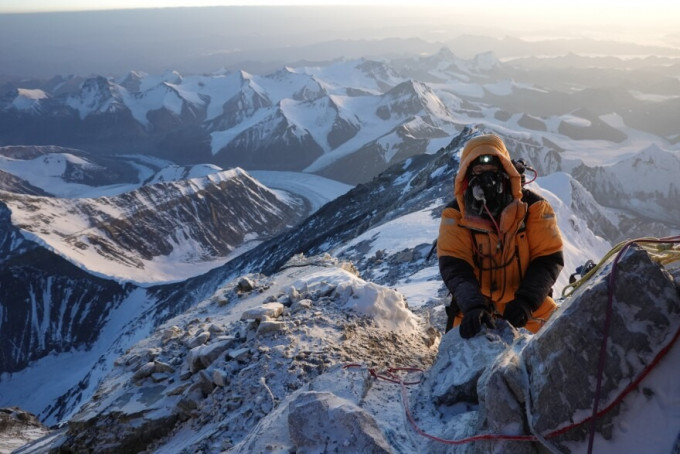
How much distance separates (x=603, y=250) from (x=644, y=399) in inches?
1536

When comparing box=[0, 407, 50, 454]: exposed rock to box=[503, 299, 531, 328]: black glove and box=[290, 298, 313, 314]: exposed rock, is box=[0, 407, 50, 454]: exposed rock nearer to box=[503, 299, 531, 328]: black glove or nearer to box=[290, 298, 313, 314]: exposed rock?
box=[290, 298, 313, 314]: exposed rock

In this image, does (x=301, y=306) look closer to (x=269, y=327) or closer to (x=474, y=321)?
(x=269, y=327)

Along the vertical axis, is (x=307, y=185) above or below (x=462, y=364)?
below

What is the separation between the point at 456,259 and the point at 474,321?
2.42 ft

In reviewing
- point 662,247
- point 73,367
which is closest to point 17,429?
point 662,247

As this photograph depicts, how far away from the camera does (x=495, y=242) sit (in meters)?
5.09

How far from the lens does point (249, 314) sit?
8344 millimetres

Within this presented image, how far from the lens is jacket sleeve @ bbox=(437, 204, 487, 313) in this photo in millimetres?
4895

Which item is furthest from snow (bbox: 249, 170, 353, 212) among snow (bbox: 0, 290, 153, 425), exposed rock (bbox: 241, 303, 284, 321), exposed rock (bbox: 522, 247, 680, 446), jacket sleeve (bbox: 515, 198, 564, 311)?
exposed rock (bbox: 522, 247, 680, 446)

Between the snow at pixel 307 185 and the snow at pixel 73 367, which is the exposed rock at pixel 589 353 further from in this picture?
the snow at pixel 307 185

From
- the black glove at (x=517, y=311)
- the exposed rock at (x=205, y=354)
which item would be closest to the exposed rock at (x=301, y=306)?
the exposed rock at (x=205, y=354)

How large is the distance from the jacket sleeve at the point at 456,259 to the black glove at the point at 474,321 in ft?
0.26

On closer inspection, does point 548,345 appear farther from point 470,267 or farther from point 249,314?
point 249,314

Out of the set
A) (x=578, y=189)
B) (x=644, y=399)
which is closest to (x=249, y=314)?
(x=644, y=399)
